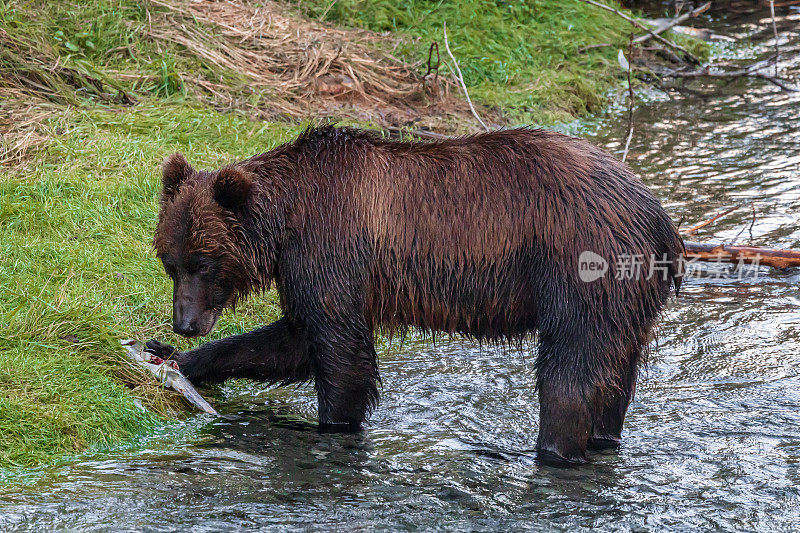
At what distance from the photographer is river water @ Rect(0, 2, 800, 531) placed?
4867 mm

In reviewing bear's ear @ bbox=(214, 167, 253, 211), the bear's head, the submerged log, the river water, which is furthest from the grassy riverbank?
the submerged log

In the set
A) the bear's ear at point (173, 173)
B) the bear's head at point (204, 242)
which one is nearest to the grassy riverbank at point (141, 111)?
the bear's head at point (204, 242)

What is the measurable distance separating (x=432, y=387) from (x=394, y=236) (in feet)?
4.67

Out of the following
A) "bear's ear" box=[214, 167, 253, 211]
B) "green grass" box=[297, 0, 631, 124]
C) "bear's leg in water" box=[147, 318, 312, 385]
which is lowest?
"bear's leg in water" box=[147, 318, 312, 385]

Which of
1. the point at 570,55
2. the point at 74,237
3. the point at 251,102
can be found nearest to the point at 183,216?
the point at 74,237

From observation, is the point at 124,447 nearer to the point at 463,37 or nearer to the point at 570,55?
the point at 463,37

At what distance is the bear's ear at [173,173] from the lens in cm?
580

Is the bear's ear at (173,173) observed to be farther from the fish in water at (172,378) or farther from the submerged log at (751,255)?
the submerged log at (751,255)

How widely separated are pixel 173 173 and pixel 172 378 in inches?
50.0

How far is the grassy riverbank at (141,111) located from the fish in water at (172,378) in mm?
85

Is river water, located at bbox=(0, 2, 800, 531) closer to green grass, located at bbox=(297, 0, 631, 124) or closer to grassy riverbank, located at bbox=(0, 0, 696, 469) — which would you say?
grassy riverbank, located at bbox=(0, 0, 696, 469)

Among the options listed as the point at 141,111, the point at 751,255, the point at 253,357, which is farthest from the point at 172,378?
the point at 751,255

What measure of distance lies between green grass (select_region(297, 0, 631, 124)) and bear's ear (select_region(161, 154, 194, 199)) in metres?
6.23

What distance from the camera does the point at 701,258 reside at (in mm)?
8031
